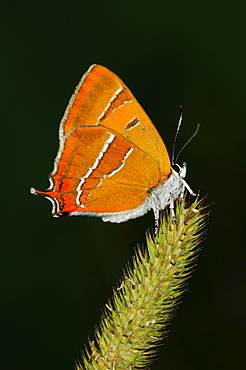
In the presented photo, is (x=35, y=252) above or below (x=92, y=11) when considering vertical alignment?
below

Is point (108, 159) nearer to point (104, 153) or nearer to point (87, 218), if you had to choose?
point (104, 153)

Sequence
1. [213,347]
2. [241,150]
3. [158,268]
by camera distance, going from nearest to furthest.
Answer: [158,268]
[213,347]
[241,150]

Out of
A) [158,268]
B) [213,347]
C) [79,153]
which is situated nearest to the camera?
[158,268]

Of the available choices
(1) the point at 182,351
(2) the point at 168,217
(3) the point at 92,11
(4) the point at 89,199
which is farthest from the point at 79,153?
(3) the point at 92,11

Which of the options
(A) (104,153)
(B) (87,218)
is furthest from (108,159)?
(B) (87,218)

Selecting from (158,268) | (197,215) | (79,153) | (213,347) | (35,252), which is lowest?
(213,347)

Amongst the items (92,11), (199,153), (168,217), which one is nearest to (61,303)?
(199,153)

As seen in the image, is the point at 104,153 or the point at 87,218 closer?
the point at 104,153

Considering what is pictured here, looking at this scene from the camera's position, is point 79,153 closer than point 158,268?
No

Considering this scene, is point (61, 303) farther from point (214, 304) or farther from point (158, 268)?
point (158, 268)

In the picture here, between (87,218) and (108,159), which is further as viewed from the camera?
(87,218)
